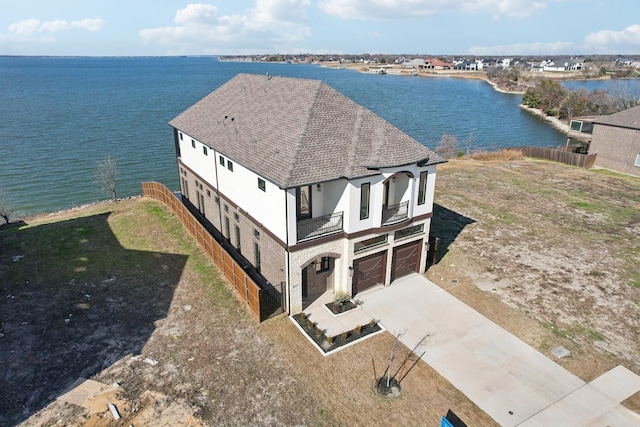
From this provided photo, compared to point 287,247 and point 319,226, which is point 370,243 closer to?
point 319,226

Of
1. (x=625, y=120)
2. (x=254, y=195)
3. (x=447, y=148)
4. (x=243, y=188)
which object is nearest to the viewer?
(x=254, y=195)

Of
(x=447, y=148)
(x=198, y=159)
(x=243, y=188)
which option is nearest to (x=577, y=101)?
(x=447, y=148)

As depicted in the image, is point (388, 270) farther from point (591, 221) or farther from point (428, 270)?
point (591, 221)

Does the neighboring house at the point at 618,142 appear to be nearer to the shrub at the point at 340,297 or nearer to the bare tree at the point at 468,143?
the bare tree at the point at 468,143

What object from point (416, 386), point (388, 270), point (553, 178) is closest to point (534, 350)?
point (416, 386)

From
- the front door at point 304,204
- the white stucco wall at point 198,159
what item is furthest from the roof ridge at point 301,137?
the white stucco wall at point 198,159

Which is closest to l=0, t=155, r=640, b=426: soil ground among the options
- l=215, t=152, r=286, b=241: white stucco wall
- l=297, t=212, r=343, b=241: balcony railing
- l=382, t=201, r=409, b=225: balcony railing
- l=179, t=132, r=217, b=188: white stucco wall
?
l=297, t=212, r=343, b=241: balcony railing

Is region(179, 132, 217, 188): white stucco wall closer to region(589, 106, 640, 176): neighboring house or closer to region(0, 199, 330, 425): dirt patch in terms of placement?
region(0, 199, 330, 425): dirt patch
